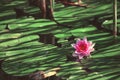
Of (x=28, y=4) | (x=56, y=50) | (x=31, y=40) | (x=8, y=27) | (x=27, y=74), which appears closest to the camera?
(x=27, y=74)

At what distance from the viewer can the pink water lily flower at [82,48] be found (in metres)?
2.07

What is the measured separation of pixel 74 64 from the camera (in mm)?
2018

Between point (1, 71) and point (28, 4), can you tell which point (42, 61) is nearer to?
point (1, 71)

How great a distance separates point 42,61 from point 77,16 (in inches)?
24.5

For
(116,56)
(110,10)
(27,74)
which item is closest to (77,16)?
(110,10)

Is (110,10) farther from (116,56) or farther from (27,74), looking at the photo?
(27,74)

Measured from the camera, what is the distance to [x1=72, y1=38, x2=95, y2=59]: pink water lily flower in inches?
81.4

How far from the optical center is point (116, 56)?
204cm

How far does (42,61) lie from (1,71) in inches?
9.6

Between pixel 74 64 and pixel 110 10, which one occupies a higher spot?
pixel 110 10

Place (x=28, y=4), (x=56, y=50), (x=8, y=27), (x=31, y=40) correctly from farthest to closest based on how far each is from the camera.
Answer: (x=28, y=4) → (x=8, y=27) → (x=31, y=40) → (x=56, y=50)

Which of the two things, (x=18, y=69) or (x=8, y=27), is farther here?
(x=8, y=27)

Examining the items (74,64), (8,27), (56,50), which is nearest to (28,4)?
(8,27)

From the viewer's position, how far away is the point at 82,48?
82.3 inches
